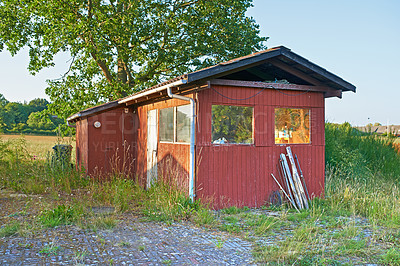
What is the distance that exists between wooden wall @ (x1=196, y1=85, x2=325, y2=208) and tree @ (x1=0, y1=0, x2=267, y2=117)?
7.89 metres

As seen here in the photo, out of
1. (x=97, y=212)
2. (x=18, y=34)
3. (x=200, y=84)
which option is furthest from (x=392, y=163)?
(x=18, y=34)

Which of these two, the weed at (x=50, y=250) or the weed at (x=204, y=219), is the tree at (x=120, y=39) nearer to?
the weed at (x=204, y=219)

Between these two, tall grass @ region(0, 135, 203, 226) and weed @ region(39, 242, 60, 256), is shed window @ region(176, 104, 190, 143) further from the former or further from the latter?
weed @ region(39, 242, 60, 256)

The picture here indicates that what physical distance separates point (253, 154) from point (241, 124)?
753mm

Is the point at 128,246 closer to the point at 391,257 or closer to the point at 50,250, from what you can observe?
the point at 50,250

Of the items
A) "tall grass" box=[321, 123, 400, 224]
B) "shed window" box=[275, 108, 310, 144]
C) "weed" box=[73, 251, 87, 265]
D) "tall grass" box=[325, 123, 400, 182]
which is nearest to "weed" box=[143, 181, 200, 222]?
"weed" box=[73, 251, 87, 265]

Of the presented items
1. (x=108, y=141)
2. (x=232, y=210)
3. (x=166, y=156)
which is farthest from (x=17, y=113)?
(x=232, y=210)

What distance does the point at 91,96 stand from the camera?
1639 cm

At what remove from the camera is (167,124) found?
923cm

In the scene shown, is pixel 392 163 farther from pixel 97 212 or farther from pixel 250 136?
pixel 97 212

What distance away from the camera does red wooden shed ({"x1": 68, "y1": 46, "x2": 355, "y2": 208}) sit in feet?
25.3

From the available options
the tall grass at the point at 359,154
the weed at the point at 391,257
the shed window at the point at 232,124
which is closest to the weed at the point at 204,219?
the shed window at the point at 232,124

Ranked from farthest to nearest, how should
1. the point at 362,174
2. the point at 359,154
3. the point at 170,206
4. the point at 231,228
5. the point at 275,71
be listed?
the point at 359,154 < the point at 362,174 < the point at 275,71 < the point at 170,206 < the point at 231,228

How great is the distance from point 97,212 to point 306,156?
5138 mm
